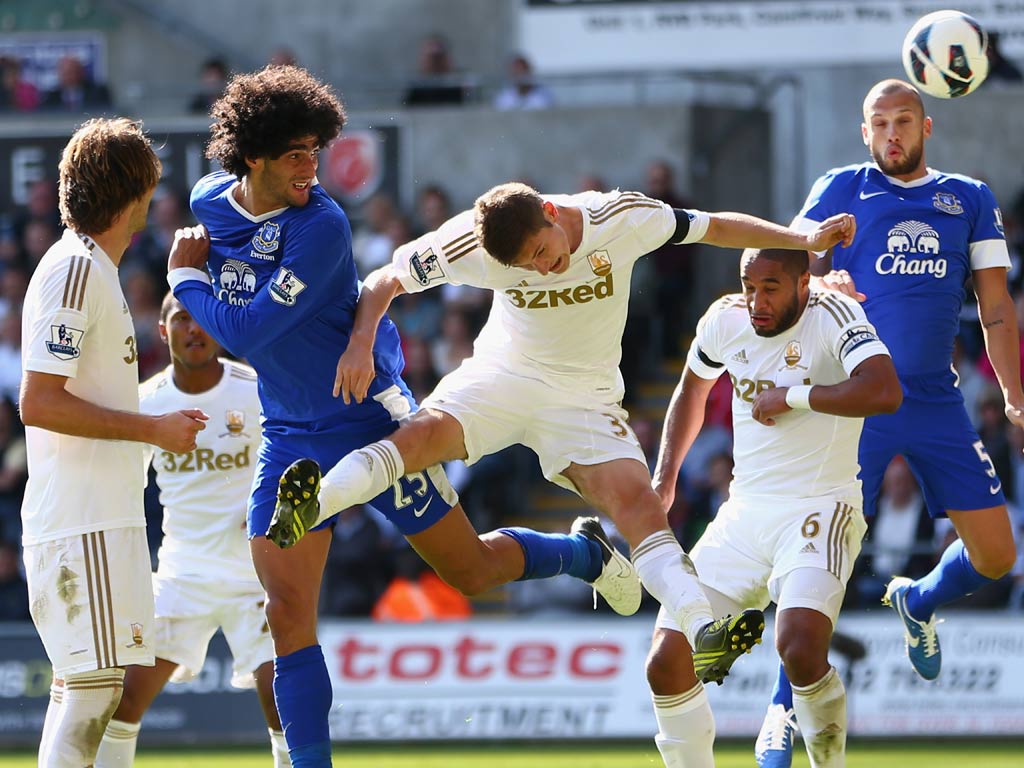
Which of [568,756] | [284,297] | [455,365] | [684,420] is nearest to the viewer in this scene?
[284,297]

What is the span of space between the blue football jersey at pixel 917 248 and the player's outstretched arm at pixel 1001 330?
8 cm

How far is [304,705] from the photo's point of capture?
6496 millimetres

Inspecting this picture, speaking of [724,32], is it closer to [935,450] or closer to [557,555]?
[935,450]

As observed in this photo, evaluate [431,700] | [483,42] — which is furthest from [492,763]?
[483,42]

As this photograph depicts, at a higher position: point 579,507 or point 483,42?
point 483,42

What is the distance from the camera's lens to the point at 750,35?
1659cm

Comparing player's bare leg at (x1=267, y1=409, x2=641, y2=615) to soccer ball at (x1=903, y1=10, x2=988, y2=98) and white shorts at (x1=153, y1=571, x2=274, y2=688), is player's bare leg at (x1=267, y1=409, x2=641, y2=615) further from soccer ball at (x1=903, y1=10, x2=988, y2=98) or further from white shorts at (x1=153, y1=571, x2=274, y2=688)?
soccer ball at (x1=903, y1=10, x2=988, y2=98)

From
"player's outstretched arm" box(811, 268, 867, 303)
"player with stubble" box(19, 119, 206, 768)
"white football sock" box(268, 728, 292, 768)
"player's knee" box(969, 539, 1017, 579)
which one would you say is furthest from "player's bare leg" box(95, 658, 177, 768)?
"player's knee" box(969, 539, 1017, 579)

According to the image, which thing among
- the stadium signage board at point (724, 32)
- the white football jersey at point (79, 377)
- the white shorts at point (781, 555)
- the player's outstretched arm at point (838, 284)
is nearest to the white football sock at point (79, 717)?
the white football jersey at point (79, 377)

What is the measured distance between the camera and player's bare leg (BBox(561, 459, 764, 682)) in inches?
247

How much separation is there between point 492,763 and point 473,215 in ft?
17.9

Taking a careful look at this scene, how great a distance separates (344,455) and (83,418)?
1307mm

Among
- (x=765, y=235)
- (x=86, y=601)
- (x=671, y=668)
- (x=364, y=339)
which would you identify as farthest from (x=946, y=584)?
(x=86, y=601)

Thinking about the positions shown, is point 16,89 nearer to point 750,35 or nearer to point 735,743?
point 750,35
